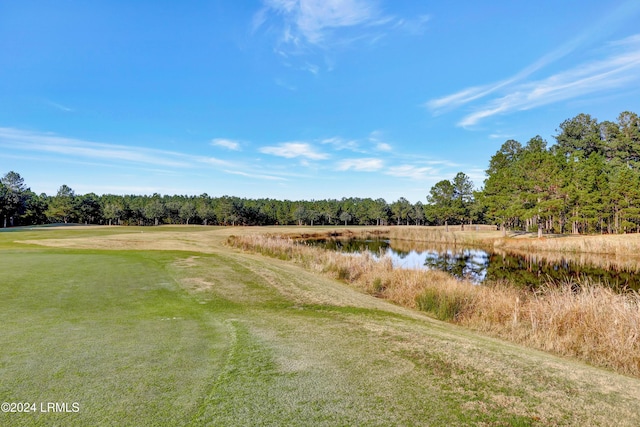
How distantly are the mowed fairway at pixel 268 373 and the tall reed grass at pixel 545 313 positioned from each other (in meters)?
2.08

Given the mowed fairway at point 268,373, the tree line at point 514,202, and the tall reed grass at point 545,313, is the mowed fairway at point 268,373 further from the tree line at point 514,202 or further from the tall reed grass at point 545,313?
the tree line at point 514,202

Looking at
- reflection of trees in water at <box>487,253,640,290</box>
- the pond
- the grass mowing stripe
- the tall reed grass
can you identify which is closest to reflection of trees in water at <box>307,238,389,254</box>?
the pond

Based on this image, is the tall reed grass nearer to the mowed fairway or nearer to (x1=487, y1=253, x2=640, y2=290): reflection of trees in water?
the mowed fairway

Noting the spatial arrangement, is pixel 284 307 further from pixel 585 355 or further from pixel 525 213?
pixel 525 213

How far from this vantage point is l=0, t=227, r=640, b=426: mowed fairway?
398 centimetres

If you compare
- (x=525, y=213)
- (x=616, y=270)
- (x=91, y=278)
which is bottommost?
(x=616, y=270)

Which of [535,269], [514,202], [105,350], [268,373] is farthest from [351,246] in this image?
[268,373]

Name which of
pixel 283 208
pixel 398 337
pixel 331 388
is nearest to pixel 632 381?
pixel 398 337

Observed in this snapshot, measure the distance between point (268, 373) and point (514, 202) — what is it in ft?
201

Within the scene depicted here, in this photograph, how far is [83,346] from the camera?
228 inches

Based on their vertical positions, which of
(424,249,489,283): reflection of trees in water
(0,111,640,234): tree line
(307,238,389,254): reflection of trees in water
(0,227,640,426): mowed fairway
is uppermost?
(0,111,640,234): tree line

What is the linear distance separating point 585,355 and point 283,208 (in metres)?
129

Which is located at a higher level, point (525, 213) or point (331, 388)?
point (525, 213)

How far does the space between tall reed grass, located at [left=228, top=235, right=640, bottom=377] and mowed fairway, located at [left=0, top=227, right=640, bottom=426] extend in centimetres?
208
